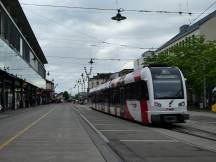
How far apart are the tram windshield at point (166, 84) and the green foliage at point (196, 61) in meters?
34.2

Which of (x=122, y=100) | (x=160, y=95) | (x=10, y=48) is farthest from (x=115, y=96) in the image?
(x=10, y=48)

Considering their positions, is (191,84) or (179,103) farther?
(191,84)

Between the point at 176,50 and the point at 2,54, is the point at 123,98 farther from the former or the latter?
the point at 176,50

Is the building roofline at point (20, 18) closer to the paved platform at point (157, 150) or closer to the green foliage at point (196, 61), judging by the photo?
the green foliage at point (196, 61)

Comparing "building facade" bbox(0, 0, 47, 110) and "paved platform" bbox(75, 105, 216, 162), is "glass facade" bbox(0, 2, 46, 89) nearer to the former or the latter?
"building facade" bbox(0, 0, 47, 110)

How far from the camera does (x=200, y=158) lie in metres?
13.8

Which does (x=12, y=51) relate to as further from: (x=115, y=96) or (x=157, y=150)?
(x=157, y=150)

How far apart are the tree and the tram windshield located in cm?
3214

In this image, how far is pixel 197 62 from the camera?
67.4 m

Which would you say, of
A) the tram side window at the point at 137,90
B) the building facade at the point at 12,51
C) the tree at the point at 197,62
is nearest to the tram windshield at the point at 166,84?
the tram side window at the point at 137,90

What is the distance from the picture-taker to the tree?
6438 cm

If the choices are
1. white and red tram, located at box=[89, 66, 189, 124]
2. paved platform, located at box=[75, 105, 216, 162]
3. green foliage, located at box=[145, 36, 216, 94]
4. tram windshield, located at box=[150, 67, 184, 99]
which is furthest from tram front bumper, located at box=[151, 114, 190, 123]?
green foliage, located at box=[145, 36, 216, 94]

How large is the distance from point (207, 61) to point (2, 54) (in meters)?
24.5

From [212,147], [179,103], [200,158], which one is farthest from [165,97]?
[200,158]
